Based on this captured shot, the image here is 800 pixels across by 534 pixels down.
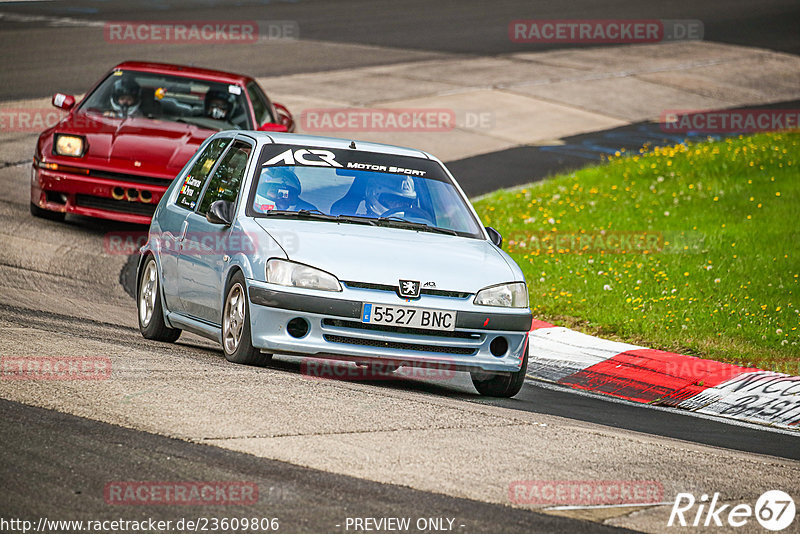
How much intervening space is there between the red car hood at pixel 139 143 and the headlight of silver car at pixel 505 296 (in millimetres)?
5747

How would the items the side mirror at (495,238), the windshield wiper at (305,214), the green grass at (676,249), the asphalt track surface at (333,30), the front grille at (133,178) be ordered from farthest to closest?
the asphalt track surface at (333,30) < the front grille at (133,178) < the green grass at (676,249) < the side mirror at (495,238) < the windshield wiper at (305,214)

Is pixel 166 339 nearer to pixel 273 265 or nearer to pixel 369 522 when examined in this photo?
pixel 273 265

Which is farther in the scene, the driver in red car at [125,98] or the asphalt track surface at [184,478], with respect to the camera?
the driver in red car at [125,98]

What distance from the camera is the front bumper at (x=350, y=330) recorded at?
Result: 7.17 m

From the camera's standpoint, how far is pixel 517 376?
7812 mm

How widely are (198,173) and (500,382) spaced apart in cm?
278

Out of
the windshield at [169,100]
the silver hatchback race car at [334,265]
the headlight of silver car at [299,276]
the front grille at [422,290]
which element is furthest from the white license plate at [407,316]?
the windshield at [169,100]

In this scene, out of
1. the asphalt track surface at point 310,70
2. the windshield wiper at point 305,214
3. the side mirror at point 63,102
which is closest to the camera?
the asphalt track surface at point 310,70

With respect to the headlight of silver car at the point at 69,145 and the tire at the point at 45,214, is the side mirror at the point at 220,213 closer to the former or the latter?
the headlight of silver car at the point at 69,145

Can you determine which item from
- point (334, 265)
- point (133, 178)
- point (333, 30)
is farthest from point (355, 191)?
point (333, 30)

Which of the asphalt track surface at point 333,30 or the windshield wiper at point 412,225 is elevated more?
the asphalt track surface at point 333,30

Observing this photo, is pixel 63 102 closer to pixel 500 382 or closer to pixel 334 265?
pixel 334 265

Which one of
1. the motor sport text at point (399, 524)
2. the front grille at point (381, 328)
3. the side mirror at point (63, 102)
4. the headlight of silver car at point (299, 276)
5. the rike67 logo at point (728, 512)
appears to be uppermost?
the side mirror at point (63, 102)

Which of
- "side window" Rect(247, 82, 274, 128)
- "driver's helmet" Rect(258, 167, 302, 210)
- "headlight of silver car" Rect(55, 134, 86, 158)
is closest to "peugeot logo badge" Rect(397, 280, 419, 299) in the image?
"driver's helmet" Rect(258, 167, 302, 210)
